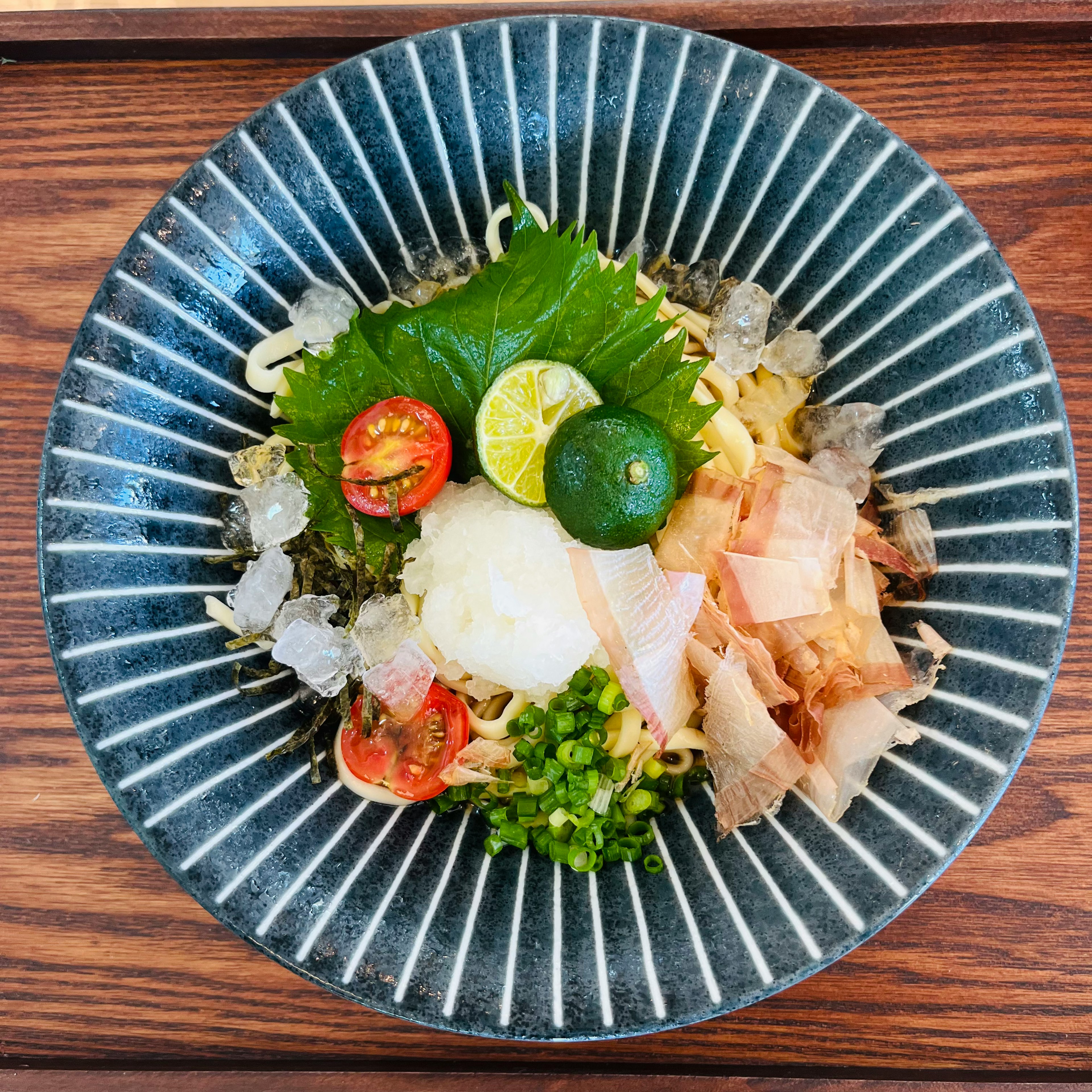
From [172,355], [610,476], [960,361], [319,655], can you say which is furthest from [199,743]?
[960,361]

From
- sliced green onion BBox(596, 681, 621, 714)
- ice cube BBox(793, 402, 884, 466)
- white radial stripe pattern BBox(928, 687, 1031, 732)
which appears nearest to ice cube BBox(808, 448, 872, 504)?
ice cube BBox(793, 402, 884, 466)

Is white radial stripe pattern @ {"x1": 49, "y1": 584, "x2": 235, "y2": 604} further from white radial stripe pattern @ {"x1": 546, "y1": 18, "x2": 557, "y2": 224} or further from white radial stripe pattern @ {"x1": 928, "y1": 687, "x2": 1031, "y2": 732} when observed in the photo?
white radial stripe pattern @ {"x1": 928, "y1": 687, "x2": 1031, "y2": 732}

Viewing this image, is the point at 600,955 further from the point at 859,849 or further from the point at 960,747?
the point at 960,747

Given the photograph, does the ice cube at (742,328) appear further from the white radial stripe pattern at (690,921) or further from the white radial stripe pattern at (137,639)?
the white radial stripe pattern at (137,639)

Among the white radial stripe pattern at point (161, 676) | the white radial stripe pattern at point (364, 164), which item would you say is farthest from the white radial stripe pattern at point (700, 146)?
the white radial stripe pattern at point (161, 676)

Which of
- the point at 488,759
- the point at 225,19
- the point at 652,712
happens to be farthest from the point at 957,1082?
the point at 225,19

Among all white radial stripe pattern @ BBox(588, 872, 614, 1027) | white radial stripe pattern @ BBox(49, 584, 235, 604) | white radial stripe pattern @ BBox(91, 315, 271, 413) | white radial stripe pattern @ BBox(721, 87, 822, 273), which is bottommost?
white radial stripe pattern @ BBox(588, 872, 614, 1027)
